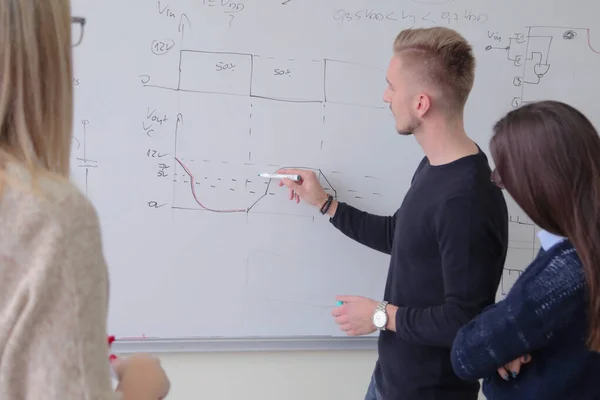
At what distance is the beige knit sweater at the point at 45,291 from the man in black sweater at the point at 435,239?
88cm

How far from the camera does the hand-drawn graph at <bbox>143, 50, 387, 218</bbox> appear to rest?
1609mm

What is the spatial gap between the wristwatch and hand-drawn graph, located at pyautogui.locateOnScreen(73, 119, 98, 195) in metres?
0.91

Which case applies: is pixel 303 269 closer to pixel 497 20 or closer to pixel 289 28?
pixel 289 28

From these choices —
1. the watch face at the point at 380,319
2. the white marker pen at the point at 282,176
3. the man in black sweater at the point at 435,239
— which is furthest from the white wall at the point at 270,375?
the white marker pen at the point at 282,176

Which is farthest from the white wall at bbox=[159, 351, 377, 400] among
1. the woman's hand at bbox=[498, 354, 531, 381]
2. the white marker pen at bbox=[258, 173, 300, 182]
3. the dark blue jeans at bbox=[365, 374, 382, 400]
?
the woman's hand at bbox=[498, 354, 531, 381]

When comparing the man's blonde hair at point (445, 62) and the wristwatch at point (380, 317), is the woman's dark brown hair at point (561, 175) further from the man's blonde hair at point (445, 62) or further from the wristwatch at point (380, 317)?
the wristwatch at point (380, 317)

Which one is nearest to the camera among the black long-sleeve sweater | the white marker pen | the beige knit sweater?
the beige knit sweater

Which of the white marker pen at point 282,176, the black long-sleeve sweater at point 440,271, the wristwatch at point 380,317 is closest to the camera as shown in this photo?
the black long-sleeve sweater at point 440,271

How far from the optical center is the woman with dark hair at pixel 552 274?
1.03 metres

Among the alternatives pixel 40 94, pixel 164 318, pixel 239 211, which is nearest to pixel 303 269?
pixel 239 211

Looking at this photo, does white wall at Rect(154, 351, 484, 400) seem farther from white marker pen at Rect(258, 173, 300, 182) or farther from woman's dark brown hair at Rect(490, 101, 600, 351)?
woman's dark brown hair at Rect(490, 101, 600, 351)

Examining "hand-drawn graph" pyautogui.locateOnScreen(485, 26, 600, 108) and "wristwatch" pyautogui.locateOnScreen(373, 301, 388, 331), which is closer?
"wristwatch" pyautogui.locateOnScreen(373, 301, 388, 331)

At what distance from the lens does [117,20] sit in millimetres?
1536

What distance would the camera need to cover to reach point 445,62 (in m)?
1.41
